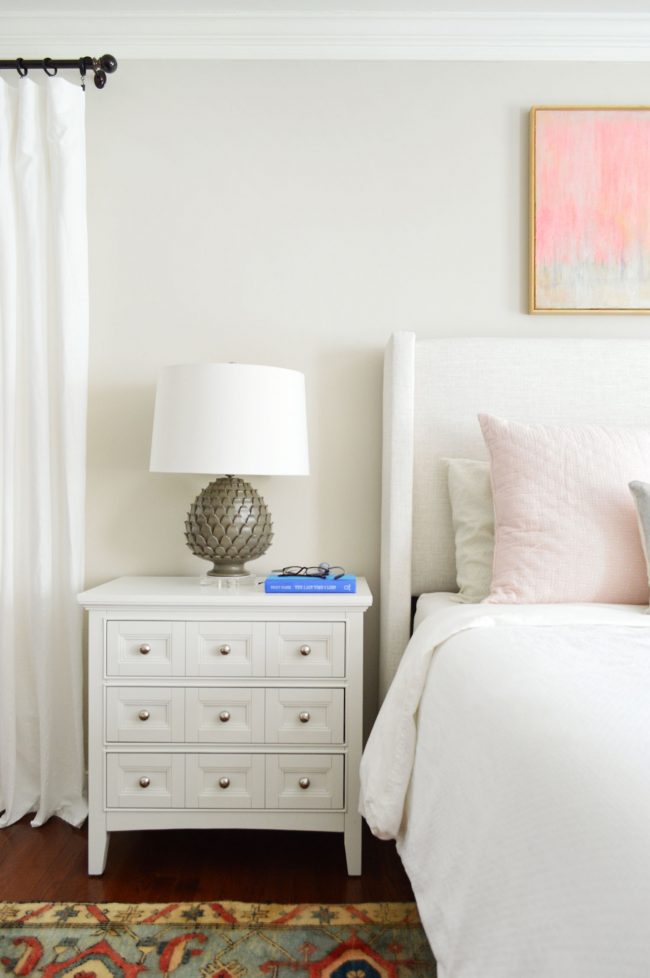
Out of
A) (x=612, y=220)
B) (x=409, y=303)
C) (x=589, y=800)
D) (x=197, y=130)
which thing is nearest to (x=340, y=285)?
(x=409, y=303)

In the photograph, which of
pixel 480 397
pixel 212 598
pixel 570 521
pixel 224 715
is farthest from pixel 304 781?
pixel 480 397

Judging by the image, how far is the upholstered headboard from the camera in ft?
6.82

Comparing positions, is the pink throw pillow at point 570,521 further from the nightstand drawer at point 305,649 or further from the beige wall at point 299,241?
the beige wall at point 299,241

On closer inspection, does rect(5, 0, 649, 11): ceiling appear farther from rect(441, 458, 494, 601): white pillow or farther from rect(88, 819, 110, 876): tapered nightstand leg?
rect(88, 819, 110, 876): tapered nightstand leg

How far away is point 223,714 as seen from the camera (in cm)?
177

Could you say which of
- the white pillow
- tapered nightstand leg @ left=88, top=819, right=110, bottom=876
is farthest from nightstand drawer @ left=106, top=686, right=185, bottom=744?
the white pillow

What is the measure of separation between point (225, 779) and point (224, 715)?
159 millimetres

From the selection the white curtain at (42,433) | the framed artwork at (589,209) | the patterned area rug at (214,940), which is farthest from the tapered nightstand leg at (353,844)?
the framed artwork at (589,209)

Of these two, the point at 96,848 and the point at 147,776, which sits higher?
the point at 147,776

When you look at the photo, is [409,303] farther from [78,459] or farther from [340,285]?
[78,459]

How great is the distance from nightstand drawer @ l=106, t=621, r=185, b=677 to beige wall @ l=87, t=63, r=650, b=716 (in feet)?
1.54

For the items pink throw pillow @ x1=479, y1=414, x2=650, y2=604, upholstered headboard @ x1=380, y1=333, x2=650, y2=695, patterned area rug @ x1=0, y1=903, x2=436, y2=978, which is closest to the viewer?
patterned area rug @ x1=0, y1=903, x2=436, y2=978

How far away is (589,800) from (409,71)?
223cm

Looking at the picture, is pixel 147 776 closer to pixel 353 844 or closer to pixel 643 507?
pixel 353 844
